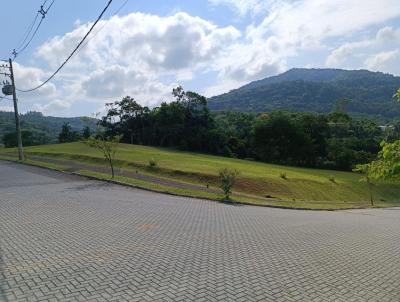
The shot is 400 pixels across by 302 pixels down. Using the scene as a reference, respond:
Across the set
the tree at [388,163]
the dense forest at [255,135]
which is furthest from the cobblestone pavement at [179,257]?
the dense forest at [255,135]

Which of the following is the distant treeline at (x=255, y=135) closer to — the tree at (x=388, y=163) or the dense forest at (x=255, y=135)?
the dense forest at (x=255, y=135)

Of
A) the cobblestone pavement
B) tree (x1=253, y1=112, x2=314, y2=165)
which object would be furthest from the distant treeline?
the cobblestone pavement

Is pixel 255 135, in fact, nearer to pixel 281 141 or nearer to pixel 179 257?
pixel 281 141

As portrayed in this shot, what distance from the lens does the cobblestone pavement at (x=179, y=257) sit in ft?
22.1

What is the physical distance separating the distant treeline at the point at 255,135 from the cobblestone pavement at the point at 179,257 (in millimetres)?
70068

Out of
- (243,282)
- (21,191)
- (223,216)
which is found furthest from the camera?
(21,191)

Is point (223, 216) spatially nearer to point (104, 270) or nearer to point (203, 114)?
point (104, 270)

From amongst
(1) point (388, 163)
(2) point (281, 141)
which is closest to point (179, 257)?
(1) point (388, 163)

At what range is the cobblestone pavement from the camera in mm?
6738

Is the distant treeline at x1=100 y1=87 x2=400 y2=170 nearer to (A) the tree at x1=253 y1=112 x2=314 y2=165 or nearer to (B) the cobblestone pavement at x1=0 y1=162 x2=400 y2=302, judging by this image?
(A) the tree at x1=253 y1=112 x2=314 y2=165

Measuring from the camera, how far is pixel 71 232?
10.8 metres

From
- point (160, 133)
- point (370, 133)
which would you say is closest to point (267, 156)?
point (160, 133)

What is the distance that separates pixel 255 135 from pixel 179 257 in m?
83.1

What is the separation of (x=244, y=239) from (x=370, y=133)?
101050 millimetres
